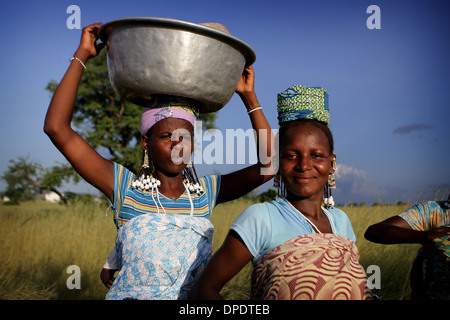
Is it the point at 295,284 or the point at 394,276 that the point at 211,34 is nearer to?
the point at 295,284

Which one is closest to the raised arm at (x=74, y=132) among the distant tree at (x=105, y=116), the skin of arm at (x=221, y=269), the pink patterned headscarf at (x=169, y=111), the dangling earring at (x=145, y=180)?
the dangling earring at (x=145, y=180)

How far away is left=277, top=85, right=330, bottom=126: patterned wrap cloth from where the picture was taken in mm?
2021

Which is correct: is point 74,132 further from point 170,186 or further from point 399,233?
point 399,233

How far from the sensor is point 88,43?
2342 mm

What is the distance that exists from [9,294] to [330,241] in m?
4.48

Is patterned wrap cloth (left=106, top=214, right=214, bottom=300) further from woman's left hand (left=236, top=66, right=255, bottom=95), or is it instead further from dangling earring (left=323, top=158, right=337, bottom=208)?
woman's left hand (left=236, top=66, right=255, bottom=95)

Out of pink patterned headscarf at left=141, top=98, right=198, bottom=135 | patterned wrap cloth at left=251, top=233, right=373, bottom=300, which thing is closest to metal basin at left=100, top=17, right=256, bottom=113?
pink patterned headscarf at left=141, top=98, right=198, bottom=135

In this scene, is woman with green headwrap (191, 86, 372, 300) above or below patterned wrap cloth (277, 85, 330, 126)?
below

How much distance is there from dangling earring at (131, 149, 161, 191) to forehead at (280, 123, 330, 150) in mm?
841

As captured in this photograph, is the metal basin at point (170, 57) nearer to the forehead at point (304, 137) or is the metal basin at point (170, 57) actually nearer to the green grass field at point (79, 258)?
the forehead at point (304, 137)

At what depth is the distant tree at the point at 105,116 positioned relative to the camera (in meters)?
16.3

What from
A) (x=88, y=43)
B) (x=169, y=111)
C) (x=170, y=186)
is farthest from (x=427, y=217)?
(x=88, y=43)

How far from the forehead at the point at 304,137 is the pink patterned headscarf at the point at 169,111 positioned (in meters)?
0.68

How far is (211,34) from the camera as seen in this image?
1936 mm
